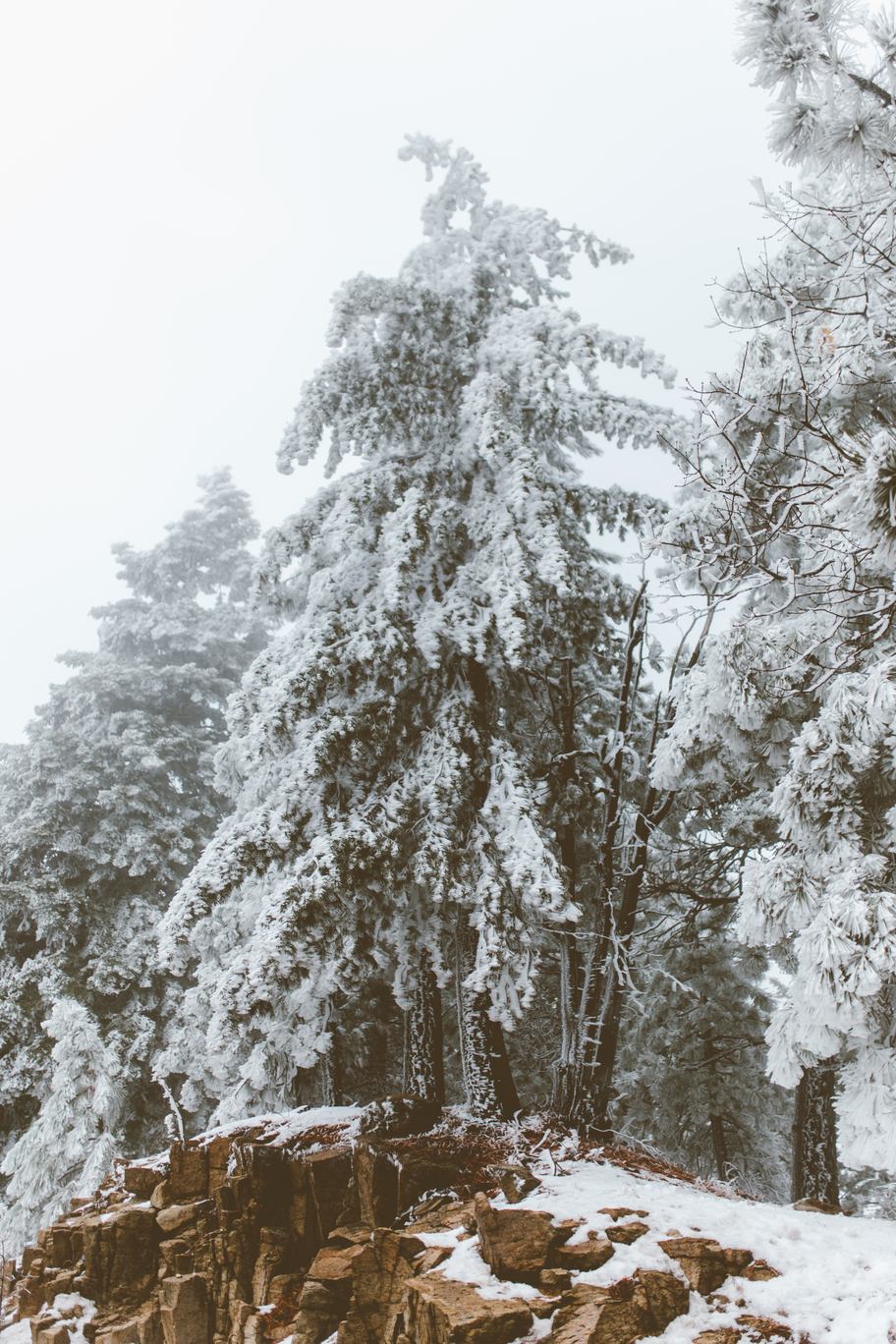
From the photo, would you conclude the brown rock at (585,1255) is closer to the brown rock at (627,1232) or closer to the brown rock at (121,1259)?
the brown rock at (627,1232)

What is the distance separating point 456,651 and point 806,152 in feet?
16.0

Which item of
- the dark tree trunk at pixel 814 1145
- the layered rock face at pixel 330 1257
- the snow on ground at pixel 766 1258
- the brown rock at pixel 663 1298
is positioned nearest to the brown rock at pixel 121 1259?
the layered rock face at pixel 330 1257

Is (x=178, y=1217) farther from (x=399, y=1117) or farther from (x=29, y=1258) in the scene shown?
(x=29, y=1258)

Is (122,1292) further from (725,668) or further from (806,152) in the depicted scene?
(806,152)

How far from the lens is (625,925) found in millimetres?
6746

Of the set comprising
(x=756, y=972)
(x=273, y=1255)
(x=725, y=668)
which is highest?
(x=725, y=668)

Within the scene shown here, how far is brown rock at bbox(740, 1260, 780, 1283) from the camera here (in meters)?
3.85

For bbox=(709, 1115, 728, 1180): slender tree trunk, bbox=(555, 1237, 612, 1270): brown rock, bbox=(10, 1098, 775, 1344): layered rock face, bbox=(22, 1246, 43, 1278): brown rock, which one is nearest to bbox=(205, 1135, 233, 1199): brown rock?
bbox=(10, 1098, 775, 1344): layered rock face

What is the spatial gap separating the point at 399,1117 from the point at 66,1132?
795 cm

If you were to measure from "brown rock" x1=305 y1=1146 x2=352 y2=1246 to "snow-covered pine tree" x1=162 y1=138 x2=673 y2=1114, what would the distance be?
1.24m

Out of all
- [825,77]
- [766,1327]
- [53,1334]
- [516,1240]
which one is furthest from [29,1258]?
[825,77]

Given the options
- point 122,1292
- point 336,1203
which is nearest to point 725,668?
point 336,1203

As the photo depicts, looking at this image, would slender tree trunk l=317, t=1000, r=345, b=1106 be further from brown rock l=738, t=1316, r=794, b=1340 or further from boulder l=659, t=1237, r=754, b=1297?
brown rock l=738, t=1316, r=794, b=1340

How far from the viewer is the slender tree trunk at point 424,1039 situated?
780 centimetres
